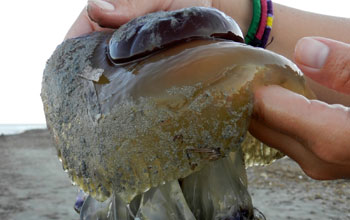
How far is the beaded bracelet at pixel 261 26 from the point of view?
6.63 feet

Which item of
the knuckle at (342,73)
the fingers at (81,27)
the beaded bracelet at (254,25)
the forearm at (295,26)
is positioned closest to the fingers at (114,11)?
the fingers at (81,27)

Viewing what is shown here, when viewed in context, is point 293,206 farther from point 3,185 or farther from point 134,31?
point 3,185

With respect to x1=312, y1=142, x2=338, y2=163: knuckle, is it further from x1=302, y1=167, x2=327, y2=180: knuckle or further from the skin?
x1=302, y1=167, x2=327, y2=180: knuckle

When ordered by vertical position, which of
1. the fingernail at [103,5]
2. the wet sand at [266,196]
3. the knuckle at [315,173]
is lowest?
the wet sand at [266,196]

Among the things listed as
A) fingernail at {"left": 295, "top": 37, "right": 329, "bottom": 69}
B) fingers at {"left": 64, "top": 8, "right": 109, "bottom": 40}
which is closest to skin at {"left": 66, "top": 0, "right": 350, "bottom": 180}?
fingernail at {"left": 295, "top": 37, "right": 329, "bottom": 69}

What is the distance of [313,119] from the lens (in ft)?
3.01

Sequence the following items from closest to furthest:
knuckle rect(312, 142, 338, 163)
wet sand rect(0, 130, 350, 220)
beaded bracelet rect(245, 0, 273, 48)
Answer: knuckle rect(312, 142, 338, 163), beaded bracelet rect(245, 0, 273, 48), wet sand rect(0, 130, 350, 220)

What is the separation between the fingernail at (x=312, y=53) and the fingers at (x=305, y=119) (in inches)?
6.5

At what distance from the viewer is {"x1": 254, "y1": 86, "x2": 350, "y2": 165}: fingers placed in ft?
2.98

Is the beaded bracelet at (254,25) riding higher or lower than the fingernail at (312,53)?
lower

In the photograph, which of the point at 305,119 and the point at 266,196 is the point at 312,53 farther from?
the point at 266,196

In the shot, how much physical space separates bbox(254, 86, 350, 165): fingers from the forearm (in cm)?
158

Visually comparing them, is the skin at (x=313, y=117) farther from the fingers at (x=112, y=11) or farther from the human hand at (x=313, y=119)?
the fingers at (x=112, y=11)

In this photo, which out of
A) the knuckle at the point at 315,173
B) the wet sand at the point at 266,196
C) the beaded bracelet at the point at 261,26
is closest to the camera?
the knuckle at the point at 315,173
